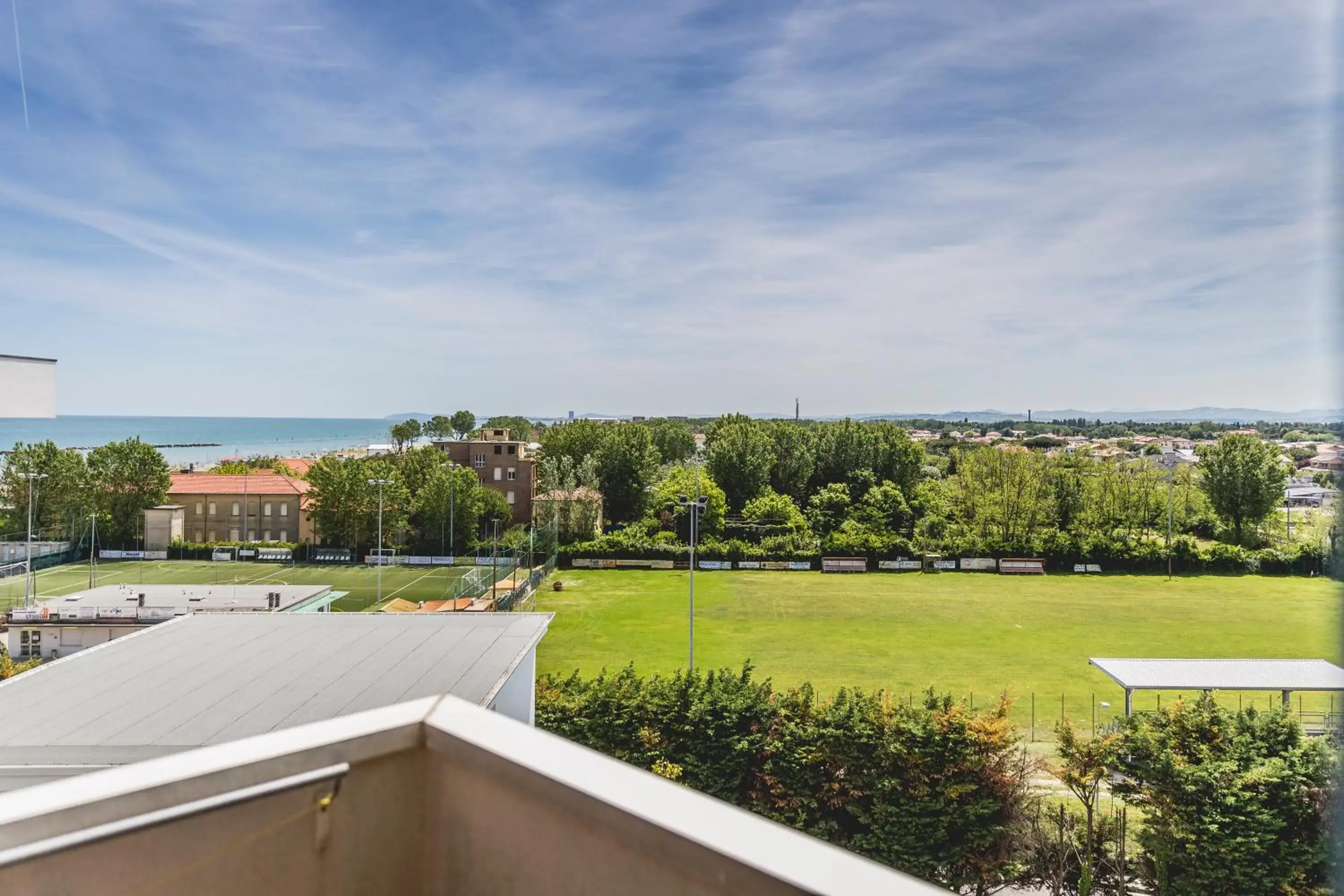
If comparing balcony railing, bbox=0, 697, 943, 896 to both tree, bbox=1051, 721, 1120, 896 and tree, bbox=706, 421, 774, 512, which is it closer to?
tree, bbox=1051, 721, 1120, 896

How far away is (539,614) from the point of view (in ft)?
20.8

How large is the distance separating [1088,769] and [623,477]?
74.0 feet

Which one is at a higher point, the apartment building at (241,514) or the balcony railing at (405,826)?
the balcony railing at (405,826)

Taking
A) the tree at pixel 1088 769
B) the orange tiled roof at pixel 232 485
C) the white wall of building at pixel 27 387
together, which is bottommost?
the tree at pixel 1088 769

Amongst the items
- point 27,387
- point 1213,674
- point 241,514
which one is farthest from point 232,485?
point 1213,674

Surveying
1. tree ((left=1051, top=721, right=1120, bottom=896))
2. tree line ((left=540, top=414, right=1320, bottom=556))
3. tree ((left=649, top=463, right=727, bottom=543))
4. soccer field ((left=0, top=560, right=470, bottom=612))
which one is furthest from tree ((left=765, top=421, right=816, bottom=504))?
tree ((left=1051, top=721, right=1120, bottom=896))

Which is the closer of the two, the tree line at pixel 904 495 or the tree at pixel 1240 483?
the tree line at pixel 904 495

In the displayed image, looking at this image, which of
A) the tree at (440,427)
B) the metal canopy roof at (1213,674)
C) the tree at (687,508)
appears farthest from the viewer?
the tree at (440,427)

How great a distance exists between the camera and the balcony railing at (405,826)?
604mm

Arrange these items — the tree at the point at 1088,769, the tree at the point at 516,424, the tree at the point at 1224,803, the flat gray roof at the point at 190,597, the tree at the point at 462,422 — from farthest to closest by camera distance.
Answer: the tree at the point at 516,424 → the tree at the point at 462,422 → the flat gray roof at the point at 190,597 → the tree at the point at 1088,769 → the tree at the point at 1224,803

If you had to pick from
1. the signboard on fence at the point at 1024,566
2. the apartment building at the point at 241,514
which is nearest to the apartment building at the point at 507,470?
the apartment building at the point at 241,514

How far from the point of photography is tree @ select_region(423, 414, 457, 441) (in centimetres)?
6178

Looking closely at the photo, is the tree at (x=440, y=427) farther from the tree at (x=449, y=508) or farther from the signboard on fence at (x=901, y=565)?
the signboard on fence at (x=901, y=565)

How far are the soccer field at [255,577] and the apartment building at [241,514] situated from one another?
1715mm
